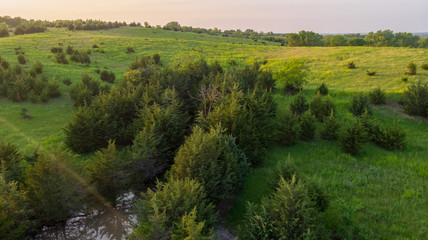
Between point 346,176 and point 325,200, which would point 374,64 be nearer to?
point 346,176

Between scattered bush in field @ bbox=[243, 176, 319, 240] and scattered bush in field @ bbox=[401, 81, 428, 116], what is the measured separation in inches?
755

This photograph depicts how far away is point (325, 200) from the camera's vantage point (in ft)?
30.1

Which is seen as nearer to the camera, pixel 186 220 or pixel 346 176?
pixel 186 220

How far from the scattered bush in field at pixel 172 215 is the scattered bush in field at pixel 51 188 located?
332 cm

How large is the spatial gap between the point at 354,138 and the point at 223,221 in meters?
10.4

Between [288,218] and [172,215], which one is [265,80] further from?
[172,215]

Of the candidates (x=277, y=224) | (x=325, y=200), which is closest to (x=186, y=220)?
(x=277, y=224)

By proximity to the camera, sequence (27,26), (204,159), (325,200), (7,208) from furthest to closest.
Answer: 1. (27,26)
2. (204,159)
3. (325,200)
4. (7,208)

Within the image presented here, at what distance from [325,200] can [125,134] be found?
13.2 m


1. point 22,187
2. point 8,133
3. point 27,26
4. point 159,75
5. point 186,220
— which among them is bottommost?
point 8,133

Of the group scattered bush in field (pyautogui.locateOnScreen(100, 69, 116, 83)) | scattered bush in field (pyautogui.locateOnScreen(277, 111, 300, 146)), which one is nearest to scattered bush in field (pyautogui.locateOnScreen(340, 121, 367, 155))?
scattered bush in field (pyautogui.locateOnScreen(277, 111, 300, 146))

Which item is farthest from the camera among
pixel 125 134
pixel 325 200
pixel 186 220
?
pixel 125 134

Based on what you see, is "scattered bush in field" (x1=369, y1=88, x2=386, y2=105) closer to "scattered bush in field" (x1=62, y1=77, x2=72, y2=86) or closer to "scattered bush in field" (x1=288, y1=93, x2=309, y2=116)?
"scattered bush in field" (x1=288, y1=93, x2=309, y2=116)

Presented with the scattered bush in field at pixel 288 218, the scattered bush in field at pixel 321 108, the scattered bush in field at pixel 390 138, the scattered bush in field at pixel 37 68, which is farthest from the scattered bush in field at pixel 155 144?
the scattered bush in field at pixel 37 68
